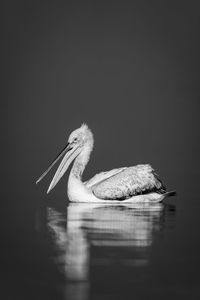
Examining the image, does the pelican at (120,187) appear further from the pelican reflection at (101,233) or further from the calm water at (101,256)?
the calm water at (101,256)

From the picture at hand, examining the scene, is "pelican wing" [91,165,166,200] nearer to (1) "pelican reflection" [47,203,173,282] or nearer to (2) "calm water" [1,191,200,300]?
(1) "pelican reflection" [47,203,173,282]

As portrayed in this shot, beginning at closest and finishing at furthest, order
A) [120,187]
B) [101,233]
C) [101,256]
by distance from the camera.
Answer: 1. [101,256]
2. [101,233]
3. [120,187]

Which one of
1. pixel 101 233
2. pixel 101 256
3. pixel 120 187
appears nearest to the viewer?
pixel 101 256

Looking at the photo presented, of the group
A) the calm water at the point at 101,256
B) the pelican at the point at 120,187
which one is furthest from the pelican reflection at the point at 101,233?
the pelican at the point at 120,187

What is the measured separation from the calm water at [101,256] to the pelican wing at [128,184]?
1.27 metres

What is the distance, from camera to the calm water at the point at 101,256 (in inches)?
247

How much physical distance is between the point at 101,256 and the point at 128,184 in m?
5.16

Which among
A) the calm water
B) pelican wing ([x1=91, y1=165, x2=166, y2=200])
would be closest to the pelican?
pelican wing ([x1=91, y1=165, x2=166, y2=200])

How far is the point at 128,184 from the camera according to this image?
12.7m

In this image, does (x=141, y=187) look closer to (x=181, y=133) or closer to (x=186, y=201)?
(x=186, y=201)

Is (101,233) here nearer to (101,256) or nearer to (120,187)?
(101,256)

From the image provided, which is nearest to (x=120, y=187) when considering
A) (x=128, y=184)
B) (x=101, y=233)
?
(x=128, y=184)

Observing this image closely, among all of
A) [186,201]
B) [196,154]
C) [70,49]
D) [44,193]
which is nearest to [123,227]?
[186,201]

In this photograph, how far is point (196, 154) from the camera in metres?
41.6
